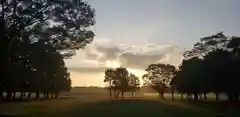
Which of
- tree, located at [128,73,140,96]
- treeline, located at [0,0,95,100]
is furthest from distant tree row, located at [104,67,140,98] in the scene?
treeline, located at [0,0,95,100]

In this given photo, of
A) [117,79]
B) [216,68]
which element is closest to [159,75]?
[117,79]

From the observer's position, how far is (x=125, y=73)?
5645 inches

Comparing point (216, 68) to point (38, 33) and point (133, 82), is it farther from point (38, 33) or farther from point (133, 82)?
point (133, 82)

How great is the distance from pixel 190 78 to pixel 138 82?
238 ft

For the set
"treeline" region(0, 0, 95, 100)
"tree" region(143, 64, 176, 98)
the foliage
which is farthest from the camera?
"tree" region(143, 64, 176, 98)

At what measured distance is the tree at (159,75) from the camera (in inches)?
5010

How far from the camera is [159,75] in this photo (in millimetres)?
129125

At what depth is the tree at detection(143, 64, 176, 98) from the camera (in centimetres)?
12725

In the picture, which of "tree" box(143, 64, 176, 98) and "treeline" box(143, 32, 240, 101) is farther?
"tree" box(143, 64, 176, 98)

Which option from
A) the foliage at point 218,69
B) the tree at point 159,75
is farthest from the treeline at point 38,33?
the tree at point 159,75

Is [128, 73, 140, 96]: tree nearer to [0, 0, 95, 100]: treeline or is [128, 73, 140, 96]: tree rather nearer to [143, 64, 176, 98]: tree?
[143, 64, 176, 98]: tree

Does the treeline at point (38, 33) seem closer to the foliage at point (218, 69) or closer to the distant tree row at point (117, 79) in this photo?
the foliage at point (218, 69)

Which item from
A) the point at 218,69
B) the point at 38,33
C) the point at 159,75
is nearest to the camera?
the point at 38,33

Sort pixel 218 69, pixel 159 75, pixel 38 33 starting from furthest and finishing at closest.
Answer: pixel 159 75, pixel 218 69, pixel 38 33
